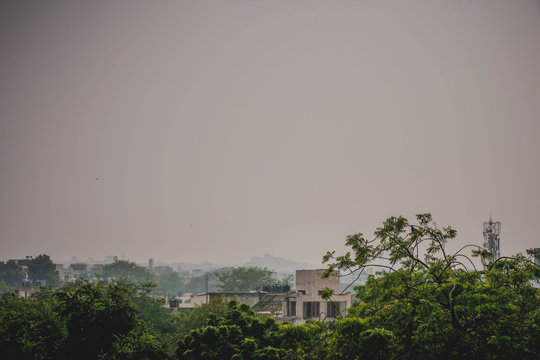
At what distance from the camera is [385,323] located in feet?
53.9

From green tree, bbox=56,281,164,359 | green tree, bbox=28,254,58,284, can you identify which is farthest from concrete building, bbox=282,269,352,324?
green tree, bbox=28,254,58,284

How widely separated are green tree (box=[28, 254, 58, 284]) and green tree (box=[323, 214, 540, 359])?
408 feet

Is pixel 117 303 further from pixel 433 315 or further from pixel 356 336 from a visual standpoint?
pixel 433 315

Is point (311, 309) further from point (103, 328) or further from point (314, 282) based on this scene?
point (103, 328)

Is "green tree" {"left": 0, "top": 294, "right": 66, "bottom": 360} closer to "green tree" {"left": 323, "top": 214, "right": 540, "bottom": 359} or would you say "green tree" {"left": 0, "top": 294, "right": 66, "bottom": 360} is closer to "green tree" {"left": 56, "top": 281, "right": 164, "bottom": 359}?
"green tree" {"left": 56, "top": 281, "right": 164, "bottom": 359}

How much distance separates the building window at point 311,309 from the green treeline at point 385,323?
557 inches

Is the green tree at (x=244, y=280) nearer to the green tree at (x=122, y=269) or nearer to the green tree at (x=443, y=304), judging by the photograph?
the green tree at (x=122, y=269)

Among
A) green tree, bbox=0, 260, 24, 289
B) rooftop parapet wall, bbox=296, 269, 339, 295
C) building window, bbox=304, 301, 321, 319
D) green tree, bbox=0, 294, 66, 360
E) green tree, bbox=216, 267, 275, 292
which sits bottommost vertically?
green tree, bbox=0, 294, 66, 360

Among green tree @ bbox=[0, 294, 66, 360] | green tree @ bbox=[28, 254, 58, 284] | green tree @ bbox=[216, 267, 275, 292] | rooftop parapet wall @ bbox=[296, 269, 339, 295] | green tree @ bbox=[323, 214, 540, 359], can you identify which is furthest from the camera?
green tree @ bbox=[28, 254, 58, 284]

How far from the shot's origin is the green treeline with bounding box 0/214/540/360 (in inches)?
590

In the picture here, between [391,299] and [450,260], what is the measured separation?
2.18m

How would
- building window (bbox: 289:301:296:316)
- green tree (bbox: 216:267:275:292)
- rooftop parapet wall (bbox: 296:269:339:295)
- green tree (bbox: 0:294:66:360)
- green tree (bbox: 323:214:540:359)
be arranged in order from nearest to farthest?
green tree (bbox: 323:214:540:359), green tree (bbox: 0:294:66:360), rooftop parapet wall (bbox: 296:269:339:295), building window (bbox: 289:301:296:316), green tree (bbox: 216:267:275:292)

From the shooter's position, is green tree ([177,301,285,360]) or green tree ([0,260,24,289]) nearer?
green tree ([177,301,285,360])

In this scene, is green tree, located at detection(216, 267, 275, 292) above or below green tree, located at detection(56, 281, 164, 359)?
above
